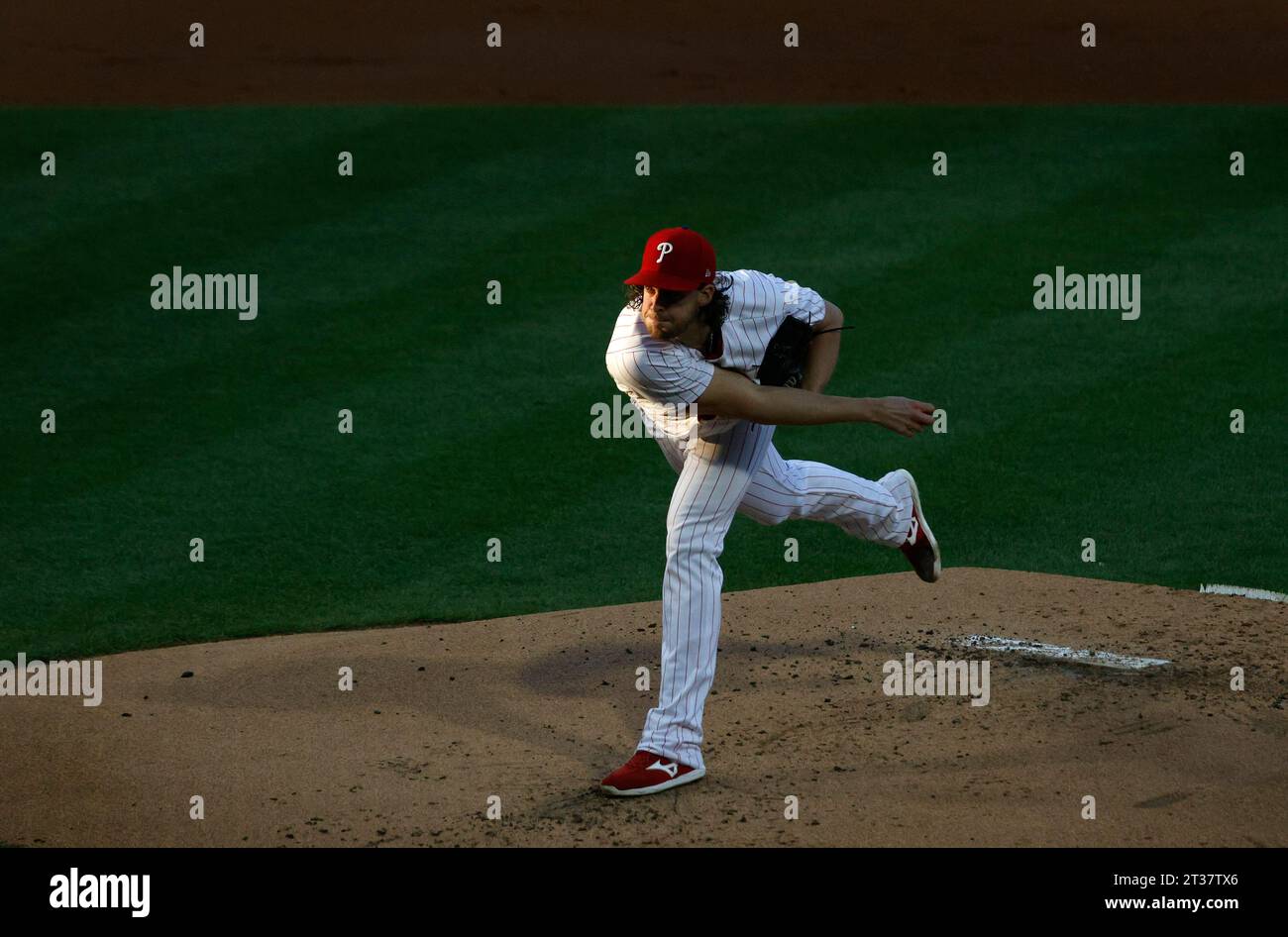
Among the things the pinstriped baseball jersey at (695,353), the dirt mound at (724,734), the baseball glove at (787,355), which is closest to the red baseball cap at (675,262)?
the pinstriped baseball jersey at (695,353)

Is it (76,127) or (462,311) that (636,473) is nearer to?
(462,311)

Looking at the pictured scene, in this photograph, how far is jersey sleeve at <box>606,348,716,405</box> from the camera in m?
4.70

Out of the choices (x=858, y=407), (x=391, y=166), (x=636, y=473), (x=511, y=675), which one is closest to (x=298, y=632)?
(x=511, y=675)

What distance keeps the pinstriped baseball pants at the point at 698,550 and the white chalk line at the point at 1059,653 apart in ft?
3.57

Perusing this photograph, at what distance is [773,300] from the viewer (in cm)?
519

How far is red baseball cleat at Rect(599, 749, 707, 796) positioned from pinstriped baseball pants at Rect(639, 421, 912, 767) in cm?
3

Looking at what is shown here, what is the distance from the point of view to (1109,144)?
1189cm

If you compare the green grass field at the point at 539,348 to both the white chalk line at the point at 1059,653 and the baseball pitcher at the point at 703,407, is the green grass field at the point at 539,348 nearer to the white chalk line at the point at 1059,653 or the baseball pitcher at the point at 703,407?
the white chalk line at the point at 1059,653

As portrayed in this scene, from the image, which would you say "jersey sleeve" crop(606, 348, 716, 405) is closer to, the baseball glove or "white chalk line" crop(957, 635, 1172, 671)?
the baseball glove

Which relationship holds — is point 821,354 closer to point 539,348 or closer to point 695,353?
point 695,353

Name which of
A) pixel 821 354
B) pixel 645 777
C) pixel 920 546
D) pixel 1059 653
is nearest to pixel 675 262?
pixel 821 354

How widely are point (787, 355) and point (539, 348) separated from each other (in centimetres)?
424

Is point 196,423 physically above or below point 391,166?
below

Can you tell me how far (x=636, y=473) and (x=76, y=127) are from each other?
21.8 feet
